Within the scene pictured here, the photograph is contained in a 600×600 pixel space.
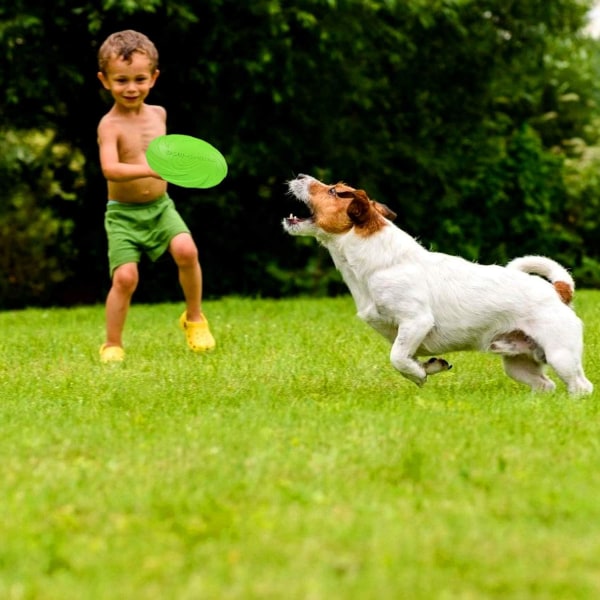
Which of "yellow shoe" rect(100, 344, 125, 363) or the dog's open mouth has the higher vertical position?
the dog's open mouth

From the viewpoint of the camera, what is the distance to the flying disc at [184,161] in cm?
794

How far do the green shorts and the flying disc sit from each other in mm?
835

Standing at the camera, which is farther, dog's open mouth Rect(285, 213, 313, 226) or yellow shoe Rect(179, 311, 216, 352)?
yellow shoe Rect(179, 311, 216, 352)

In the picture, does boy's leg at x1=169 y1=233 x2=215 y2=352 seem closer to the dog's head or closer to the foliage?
the dog's head

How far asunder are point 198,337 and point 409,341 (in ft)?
9.61

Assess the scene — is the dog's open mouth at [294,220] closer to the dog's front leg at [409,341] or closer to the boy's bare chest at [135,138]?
the dog's front leg at [409,341]

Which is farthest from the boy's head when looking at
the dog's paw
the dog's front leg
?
the dog's paw

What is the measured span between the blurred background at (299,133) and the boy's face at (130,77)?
6189 millimetres

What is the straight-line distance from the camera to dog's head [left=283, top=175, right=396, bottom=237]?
682cm

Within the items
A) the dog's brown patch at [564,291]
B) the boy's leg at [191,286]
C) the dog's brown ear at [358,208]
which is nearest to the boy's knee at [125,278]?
the boy's leg at [191,286]

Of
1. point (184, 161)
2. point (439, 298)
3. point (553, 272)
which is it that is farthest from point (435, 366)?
point (184, 161)

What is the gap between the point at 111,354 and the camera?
8617 millimetres

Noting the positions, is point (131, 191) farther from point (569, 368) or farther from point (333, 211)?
point (569, 368)

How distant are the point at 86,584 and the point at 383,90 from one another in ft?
47.3
